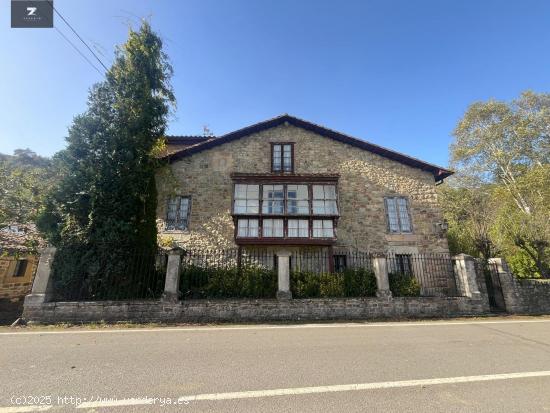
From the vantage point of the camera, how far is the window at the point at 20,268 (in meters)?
15.1

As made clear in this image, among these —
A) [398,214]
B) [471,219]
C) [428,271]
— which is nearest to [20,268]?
[398,214]

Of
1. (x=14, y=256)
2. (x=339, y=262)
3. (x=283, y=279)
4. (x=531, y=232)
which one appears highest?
(x=531, y=232)

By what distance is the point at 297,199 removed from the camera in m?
13.8

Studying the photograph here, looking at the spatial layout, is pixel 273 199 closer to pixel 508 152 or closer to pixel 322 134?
pixel 322 134

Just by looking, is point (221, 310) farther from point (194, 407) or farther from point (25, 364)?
point (194, 407)

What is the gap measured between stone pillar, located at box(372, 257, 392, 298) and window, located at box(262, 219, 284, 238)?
4772 mm

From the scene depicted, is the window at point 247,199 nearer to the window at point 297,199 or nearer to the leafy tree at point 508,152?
the window at point 297,199

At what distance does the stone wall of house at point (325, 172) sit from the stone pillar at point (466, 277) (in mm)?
3481

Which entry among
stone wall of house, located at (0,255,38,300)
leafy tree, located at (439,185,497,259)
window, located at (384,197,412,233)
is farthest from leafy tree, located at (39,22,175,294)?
leafy tree, located at (439,185,497,259)

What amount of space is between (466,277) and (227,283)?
29.6 feet

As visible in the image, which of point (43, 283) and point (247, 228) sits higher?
point (247, 228)

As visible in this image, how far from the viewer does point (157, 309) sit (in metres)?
8.50

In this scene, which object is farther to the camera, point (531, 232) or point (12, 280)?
point (12, 280)

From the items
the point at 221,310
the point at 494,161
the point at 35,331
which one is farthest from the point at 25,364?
the point at 494,161
